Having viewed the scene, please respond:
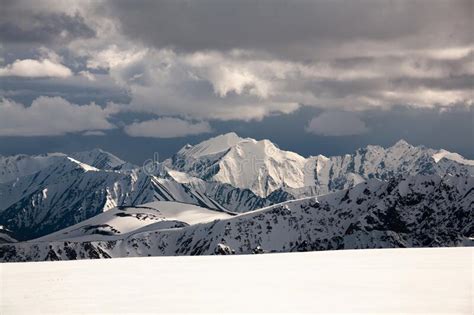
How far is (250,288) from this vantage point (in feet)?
142

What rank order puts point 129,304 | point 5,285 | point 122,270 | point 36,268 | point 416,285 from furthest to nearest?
point 36,268, point 122,270, point 5,285, point 416,285, point 129,304

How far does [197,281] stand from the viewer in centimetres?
4847

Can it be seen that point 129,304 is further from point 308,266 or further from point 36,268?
point 36,268

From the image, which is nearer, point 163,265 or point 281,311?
point 281,311

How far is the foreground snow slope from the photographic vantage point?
117 feet

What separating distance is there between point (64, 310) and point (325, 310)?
45.8 feet

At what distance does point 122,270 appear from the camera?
58281mm

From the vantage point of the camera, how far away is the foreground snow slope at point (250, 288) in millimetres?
35656

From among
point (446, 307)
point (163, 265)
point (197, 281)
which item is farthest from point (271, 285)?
point (163, 265)

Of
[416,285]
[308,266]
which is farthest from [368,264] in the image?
[416,285]

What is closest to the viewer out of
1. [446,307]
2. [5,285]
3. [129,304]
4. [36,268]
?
[446,307]

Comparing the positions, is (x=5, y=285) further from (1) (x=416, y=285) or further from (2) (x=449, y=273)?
(2) (x=449, y=273)

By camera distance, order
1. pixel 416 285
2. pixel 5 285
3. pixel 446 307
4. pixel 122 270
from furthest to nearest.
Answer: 1. pixel 122 270
2. pixel 5 285
3. pixel 416 285
4. pixel 446 307

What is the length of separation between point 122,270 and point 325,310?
92.7ft
